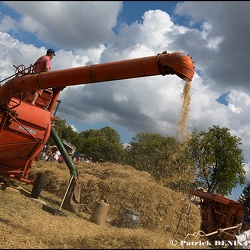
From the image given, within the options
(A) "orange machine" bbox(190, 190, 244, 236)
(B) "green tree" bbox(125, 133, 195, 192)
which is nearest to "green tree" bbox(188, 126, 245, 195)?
(B) "green tree" bbox(125, 133, 195, 192)

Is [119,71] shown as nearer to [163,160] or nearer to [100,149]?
[163,160]

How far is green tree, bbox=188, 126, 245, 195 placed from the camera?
116 feet

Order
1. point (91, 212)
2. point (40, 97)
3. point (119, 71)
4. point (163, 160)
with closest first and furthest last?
point (119, 71) → point (40, 97) → point (91, 212) → point (163, 160)

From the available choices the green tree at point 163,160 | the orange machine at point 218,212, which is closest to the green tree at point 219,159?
the green tree at point 163,160

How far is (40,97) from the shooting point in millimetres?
9750

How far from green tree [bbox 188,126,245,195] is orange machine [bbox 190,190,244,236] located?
2289cm

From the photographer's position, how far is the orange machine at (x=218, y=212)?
10.1m

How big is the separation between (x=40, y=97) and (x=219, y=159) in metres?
30.0

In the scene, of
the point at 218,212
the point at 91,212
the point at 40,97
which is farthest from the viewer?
the point at 218,212

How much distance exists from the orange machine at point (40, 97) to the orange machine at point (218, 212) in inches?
170

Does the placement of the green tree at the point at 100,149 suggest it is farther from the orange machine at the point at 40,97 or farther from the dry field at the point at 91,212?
the orange machine at the point at 40,97

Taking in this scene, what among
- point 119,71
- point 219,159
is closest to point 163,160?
point 219,159

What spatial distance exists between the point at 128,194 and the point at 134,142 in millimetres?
40163

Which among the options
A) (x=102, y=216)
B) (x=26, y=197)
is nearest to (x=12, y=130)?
(x=26, y=197)
